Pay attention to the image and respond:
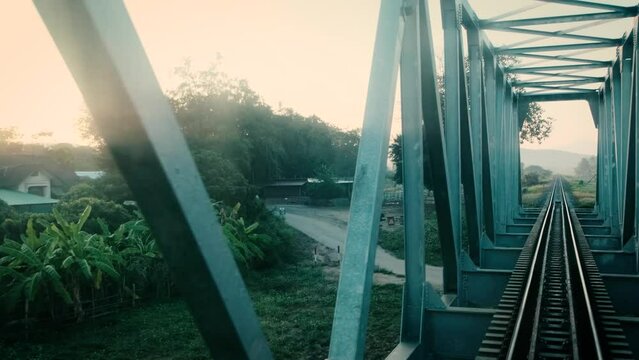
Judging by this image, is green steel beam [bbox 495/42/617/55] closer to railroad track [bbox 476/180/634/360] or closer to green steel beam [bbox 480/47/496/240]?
green steel beam [bbox 480/47/496/240]

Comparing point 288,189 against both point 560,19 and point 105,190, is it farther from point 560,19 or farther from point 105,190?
point 560,19

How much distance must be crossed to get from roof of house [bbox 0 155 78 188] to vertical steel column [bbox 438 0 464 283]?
40021 mm

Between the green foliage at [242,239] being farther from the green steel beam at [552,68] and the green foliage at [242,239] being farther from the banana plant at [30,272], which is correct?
the green steel beam at [552,68]

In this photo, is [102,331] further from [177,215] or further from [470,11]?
[177,215]

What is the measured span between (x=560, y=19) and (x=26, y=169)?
133 feet

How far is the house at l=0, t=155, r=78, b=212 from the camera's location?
3447 cm

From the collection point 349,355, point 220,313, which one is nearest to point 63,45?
point 220,313

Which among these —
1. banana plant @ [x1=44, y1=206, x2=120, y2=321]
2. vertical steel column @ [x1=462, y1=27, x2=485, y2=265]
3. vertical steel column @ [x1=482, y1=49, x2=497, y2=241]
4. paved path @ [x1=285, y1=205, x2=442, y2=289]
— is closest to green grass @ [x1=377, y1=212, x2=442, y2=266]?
paved path @ [x1=285, y1=205, x2=442, y2=289]

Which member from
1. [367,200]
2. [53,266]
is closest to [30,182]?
[53,266]

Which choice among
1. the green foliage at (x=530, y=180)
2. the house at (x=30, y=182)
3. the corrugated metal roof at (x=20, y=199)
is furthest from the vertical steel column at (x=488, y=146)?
the green foliage at (x=530, y=180)

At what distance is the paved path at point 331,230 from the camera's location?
19.4m

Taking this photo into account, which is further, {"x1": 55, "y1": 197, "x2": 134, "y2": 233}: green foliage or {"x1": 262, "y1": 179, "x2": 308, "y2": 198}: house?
{"x1": 262, "y1": 179, "x2": 308, "y2": 198}: house

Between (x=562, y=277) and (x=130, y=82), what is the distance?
329 inches

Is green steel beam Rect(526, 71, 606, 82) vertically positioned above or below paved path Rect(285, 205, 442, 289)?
above
